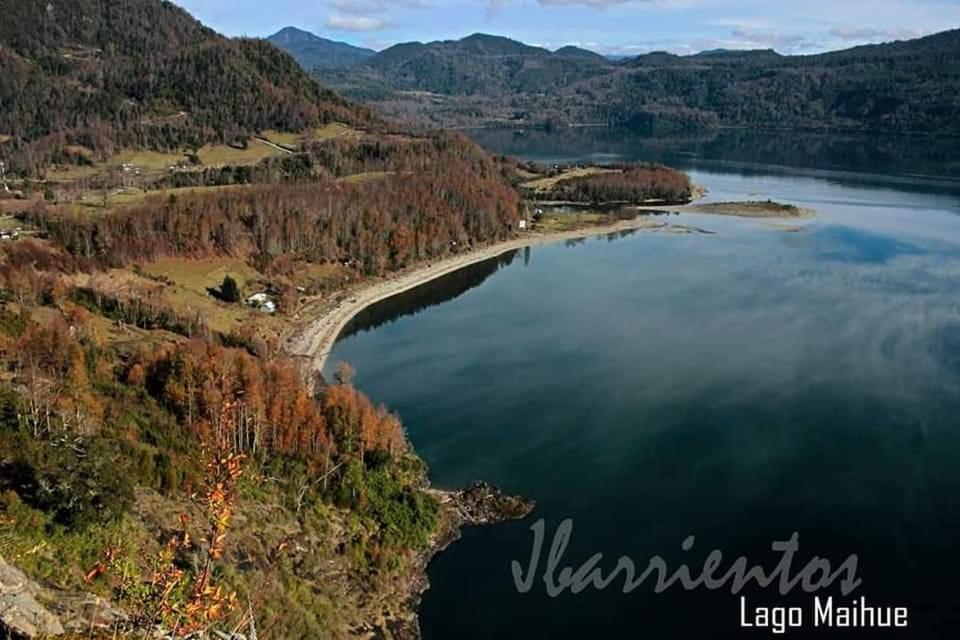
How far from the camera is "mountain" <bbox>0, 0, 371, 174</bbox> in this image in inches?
2876

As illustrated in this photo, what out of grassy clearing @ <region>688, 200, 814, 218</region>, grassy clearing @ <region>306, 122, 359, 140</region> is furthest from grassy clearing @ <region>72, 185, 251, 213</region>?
grassy clearing @ <region>688, 200, 814, 218</region>

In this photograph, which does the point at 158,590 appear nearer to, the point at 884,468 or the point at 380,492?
the point at 380,492

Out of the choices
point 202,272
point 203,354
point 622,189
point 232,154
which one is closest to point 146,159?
point 232,154

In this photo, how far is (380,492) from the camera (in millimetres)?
20547

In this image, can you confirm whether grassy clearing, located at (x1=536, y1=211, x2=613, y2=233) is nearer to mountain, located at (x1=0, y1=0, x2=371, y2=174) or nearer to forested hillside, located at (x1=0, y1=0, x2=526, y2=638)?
forested hillside, located at (x1=0, y1=0, x2=526, y2=638)

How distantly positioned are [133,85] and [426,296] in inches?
2192

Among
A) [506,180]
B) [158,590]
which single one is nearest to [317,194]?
[506,180]

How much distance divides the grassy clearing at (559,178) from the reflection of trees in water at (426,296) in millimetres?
28063

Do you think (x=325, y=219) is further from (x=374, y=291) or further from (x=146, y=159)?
(x=146, y=159)

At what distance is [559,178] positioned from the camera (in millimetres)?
87312

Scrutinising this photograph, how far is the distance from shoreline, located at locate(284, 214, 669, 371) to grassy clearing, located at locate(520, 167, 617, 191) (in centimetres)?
1690

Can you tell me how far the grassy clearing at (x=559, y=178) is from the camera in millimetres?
83750

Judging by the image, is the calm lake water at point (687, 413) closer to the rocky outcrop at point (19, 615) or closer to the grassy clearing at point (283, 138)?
the rocky outcrop at point (19, 615)

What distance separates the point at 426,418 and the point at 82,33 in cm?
8766
